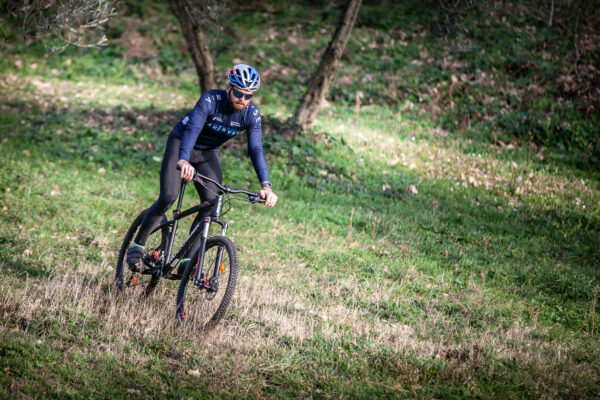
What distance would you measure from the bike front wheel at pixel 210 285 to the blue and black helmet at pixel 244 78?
5.18ft

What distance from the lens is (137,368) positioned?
A: 15.3ft

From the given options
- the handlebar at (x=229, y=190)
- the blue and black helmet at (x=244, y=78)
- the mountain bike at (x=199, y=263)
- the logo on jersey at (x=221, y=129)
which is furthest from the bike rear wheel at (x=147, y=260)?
the blue and black helmet at (x=244, y=78)

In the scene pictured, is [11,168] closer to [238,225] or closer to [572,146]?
[238,225]

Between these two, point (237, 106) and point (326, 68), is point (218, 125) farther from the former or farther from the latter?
point (326, 68)

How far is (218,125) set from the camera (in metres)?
5.73

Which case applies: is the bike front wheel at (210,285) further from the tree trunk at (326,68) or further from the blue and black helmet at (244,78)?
the tree trunk at (326,68)

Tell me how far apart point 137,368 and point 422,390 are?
8.44 ft

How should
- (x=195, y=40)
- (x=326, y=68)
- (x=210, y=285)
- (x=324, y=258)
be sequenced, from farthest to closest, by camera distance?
(x=195, y=40), (x=326, y=68), (x=324, y=258), (x=210, y=285)

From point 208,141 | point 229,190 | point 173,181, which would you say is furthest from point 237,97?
point 173,181

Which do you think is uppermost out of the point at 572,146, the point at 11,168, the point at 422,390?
the point at 422,390

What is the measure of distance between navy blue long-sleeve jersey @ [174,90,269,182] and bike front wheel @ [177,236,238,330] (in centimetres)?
85

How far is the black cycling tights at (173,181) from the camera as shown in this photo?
577 centimetres

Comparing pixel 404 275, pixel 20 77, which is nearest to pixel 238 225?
pixel 404 275

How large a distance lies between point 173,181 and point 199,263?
1087 mm
